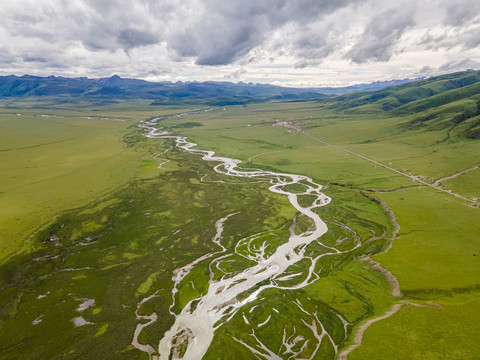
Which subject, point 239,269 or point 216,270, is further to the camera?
point 239,269

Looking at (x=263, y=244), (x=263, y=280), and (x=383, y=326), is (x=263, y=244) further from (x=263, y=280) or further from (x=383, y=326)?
(x=383, y=326)

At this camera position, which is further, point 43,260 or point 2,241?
point 2,241

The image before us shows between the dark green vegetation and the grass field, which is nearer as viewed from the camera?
the dark green vegetation

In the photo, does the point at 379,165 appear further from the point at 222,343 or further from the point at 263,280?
the point at 222,343

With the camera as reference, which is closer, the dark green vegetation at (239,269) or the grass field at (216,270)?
the dark green vegetation at (239,269)

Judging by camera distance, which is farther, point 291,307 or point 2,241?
point 2,241

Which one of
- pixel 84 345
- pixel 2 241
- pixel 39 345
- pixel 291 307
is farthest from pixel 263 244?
pixel 2 241

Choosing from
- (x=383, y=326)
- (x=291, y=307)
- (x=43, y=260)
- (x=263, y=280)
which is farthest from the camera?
(x=43, y=260)

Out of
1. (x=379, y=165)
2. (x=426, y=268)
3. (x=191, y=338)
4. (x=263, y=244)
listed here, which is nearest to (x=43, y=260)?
(x=191, y=338)

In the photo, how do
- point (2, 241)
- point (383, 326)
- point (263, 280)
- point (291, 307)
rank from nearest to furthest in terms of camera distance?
point (383, 326)
point (291, 307)
point (263, 280)
point (2, 241)
